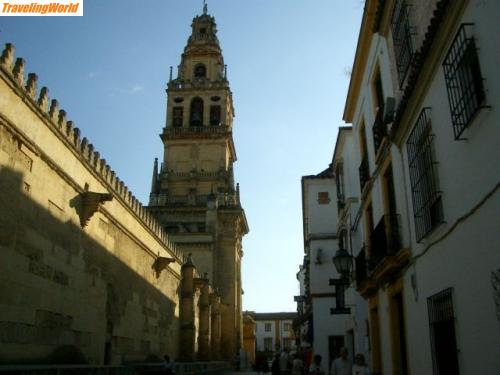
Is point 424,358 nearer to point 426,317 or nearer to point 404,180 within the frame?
point 426,317

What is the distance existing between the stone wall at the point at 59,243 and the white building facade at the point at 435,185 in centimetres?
668

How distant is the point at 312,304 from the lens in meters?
23.8

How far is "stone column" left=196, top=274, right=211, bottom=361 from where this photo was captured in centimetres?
2736

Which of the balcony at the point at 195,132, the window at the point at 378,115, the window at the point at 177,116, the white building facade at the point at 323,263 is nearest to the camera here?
the window at the point at 378,115

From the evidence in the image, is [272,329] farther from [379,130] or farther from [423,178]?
[423,178]

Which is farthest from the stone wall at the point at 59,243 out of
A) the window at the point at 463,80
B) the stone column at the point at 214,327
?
the stone column at the point at 214,327

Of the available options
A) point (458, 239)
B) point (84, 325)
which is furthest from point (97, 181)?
point (458, 239)

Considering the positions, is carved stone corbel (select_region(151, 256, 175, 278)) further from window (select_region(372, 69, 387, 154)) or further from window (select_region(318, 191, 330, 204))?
window (select_region(372, 69, 387, 154))

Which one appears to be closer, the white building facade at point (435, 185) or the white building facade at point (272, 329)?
the white building facade at point (435, 185)

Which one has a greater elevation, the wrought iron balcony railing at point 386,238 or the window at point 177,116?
the window at point 177,116

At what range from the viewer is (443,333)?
6590 mm

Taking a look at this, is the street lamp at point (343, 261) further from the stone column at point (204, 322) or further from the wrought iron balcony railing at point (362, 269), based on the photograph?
the stone column at point (204, 322)

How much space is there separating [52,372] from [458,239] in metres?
6.47

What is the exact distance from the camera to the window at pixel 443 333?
20.5 ft
